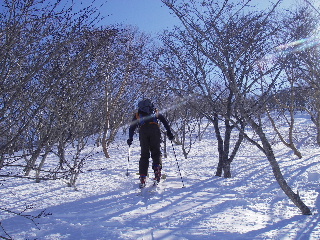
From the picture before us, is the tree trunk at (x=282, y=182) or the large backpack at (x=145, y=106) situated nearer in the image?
the tree trunk at (x=282, y=182)

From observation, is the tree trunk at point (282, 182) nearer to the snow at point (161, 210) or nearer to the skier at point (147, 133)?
the snow at point (161, 210)

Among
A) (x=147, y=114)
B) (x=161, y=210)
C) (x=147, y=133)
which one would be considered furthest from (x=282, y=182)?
(x=147, y=114)

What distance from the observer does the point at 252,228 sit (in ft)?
12.5

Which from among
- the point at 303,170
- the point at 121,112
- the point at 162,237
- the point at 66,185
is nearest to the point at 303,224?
the point at 162,237

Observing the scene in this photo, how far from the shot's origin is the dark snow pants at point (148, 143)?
243 inches

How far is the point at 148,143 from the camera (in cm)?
632

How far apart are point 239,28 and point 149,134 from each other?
278 centimetres

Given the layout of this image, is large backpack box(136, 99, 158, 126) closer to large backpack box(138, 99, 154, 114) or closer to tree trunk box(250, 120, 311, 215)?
large backpack box(138, 99, 154, 114)

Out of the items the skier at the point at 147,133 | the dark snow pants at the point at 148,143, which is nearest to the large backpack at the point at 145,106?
the skier at the point at 147,133

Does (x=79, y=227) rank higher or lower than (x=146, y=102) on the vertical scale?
lower

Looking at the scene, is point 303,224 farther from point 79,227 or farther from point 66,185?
point 66,185

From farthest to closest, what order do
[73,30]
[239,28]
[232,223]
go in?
[239,28] → [232,223] → [73,30]

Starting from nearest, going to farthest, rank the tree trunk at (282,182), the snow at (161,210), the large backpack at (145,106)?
the snow at (161,210), the tree trunk at (282,182), the large backpack at (145,106)

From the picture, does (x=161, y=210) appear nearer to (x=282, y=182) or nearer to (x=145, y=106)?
(x=282, y=182)
